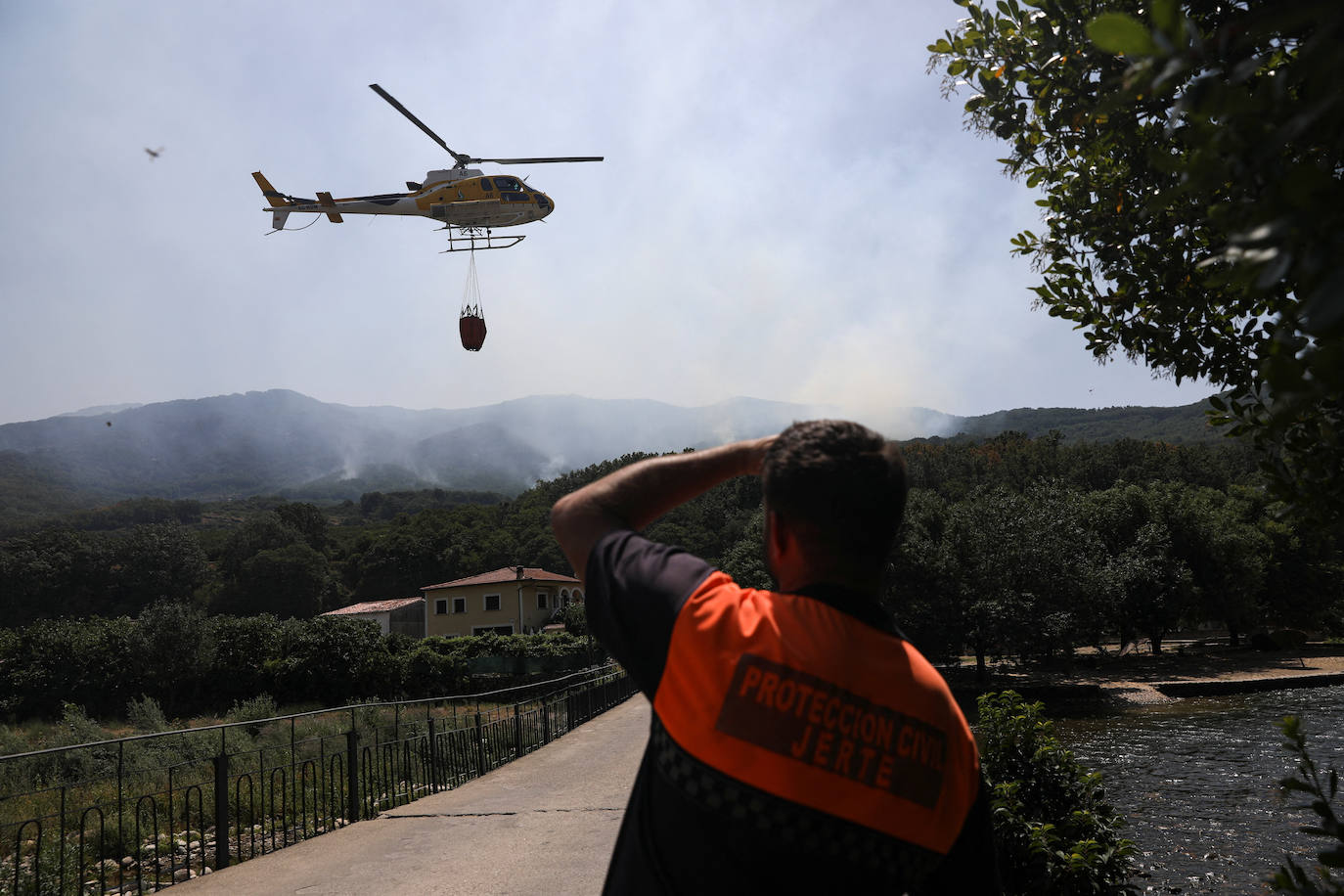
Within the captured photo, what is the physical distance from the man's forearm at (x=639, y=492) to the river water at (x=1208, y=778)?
13.9ft

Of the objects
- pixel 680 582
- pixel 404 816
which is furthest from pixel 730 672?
pixel 404 816

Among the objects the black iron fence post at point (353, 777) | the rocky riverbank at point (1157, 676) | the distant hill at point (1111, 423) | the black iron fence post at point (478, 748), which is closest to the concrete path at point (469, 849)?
the black iron fence post at point (353, 777)

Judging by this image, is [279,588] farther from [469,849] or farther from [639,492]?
[639,492]

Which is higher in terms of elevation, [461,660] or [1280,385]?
[1280,385]

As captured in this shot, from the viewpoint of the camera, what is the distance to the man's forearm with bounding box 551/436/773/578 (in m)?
1.58

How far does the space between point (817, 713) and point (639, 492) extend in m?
0.54

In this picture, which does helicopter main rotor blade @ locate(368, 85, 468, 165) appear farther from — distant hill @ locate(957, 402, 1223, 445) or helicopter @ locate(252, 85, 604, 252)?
distant hill @ locate(957, 402, 1223, 445)

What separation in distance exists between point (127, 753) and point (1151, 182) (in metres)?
15.0

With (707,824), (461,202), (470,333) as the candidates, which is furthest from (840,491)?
(461,202)

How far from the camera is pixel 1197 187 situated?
90 centimetres

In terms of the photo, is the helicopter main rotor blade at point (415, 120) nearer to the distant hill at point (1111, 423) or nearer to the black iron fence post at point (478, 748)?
the black iron fence post at point (478, 748)

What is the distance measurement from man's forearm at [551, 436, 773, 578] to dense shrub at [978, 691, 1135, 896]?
143 inches

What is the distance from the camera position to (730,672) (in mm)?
1326

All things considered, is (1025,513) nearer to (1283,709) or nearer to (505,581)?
(1283,709)
